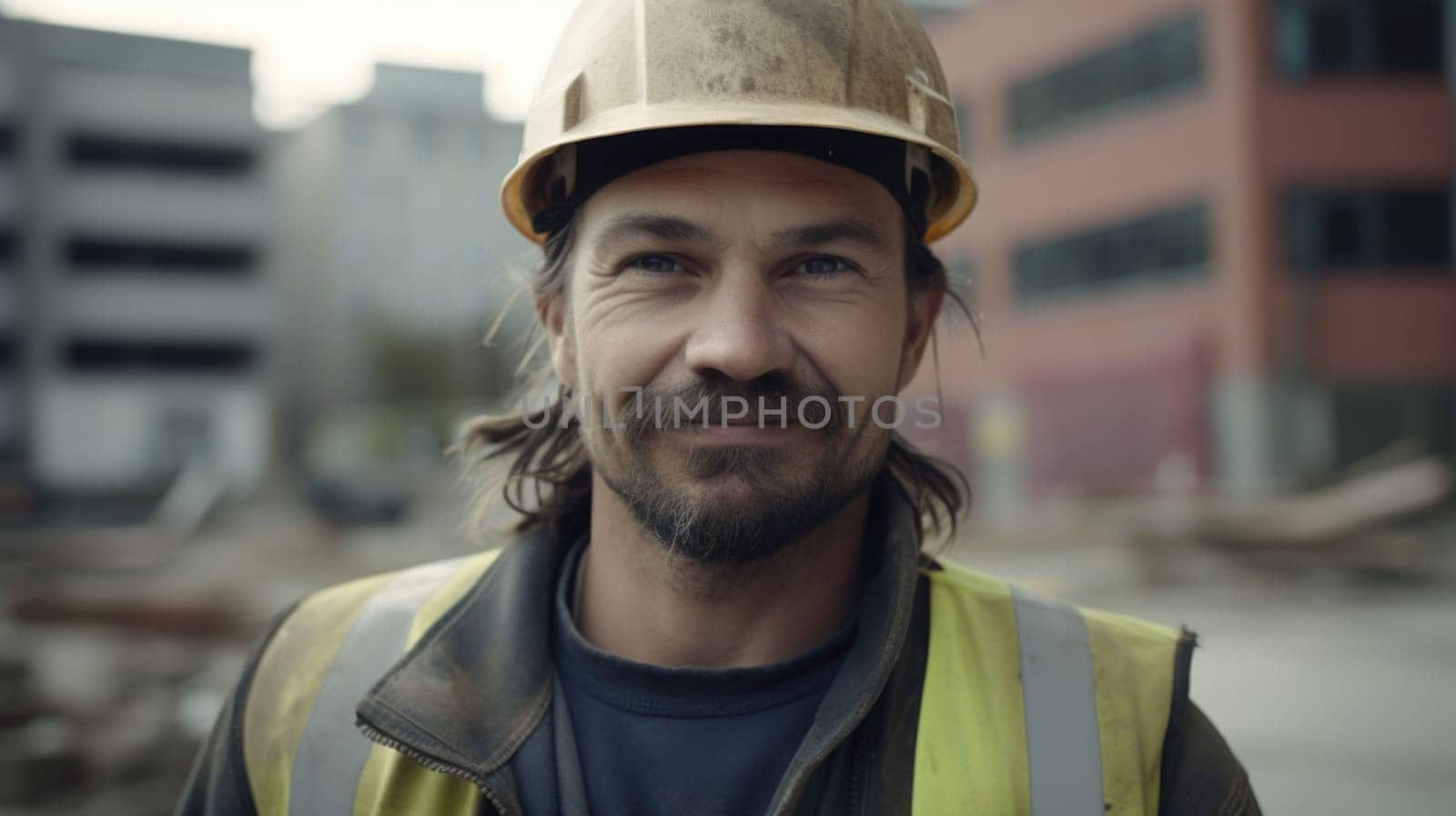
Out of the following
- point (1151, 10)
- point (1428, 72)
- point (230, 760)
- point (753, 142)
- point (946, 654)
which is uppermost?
point (1151, 10)

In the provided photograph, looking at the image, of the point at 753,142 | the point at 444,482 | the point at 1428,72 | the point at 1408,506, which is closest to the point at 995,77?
the point at 1428,72

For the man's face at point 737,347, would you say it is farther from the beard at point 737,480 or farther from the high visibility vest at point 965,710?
the high visibility vest at point 965,710

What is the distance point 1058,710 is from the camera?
2.04m

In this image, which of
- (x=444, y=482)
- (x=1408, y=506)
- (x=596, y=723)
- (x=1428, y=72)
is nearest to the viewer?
(x=596, y=723)

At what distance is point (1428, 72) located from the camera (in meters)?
22.5

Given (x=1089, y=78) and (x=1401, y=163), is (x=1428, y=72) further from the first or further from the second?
(x=1089, y=78)

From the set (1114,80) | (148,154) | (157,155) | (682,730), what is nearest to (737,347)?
(682,730)

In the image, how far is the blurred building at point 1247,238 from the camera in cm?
2248

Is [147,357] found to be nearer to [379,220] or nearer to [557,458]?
[379,220]

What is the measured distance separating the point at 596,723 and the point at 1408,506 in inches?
520

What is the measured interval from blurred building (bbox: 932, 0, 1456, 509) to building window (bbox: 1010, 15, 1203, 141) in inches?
1.9

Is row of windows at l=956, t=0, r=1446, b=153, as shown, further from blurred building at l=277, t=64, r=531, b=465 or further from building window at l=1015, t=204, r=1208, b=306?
blurred building at l=277, t=64, r=531, b=465

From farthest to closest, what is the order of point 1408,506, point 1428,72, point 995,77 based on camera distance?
point 995,77, point 1428,72, point 1408,506

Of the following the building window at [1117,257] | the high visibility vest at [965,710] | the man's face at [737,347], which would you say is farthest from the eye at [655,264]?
the building window at [1117,257]
